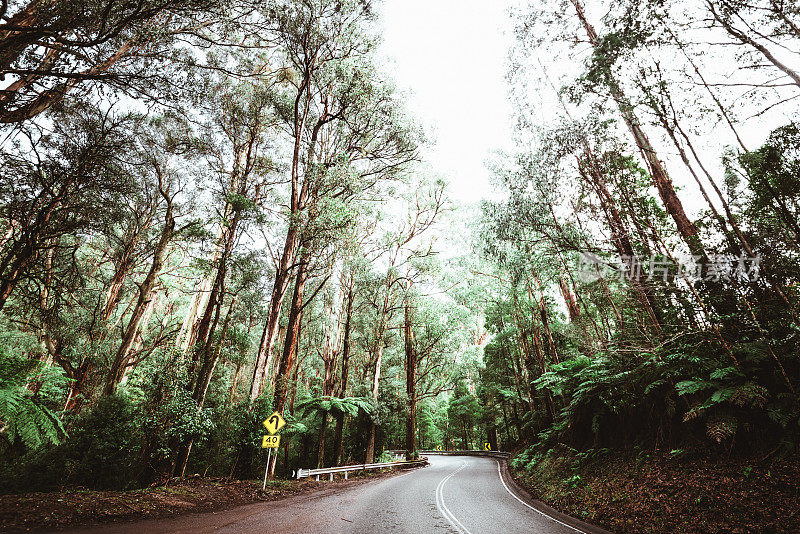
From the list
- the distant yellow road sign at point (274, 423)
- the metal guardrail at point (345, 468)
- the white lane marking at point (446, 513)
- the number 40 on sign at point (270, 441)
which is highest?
the distant yellow road sign at point (274, 423)

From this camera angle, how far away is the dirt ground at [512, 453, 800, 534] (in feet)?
16.1

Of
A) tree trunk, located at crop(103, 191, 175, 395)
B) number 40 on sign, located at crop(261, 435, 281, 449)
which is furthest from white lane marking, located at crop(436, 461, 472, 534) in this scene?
tree trunk, located at crop(103, 191, 175, 395)

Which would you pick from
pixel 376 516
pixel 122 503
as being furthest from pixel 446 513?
pixel 122 503

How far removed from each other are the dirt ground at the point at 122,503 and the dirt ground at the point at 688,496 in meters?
7.87

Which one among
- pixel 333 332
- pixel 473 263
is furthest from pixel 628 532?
pixel 333 332

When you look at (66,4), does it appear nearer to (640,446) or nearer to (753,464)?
(753,464)

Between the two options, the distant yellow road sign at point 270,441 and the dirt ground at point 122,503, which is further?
the distant yellow road sign at point 270,441

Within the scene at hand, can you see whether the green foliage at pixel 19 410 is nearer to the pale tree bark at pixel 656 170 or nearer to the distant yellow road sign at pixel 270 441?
the distant yellow road sign at pixel 270 441

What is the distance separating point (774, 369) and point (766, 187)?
3.53 metres

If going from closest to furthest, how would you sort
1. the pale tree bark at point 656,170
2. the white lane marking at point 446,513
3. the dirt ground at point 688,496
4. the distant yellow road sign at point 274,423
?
the dirt ground at point 688,496, the white lane marking at point 446,513, the pale tree bark at point 656,170, the distant yellow road sign at point 274,423

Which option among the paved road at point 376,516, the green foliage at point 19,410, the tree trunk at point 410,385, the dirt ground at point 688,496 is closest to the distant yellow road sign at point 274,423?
the paved road at point 376,516

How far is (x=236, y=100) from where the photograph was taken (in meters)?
13.1

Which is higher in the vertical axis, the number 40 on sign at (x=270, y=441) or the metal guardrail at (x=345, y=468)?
the number 40 on sign at (x=270, y=441)

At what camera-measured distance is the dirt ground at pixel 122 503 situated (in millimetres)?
4965
